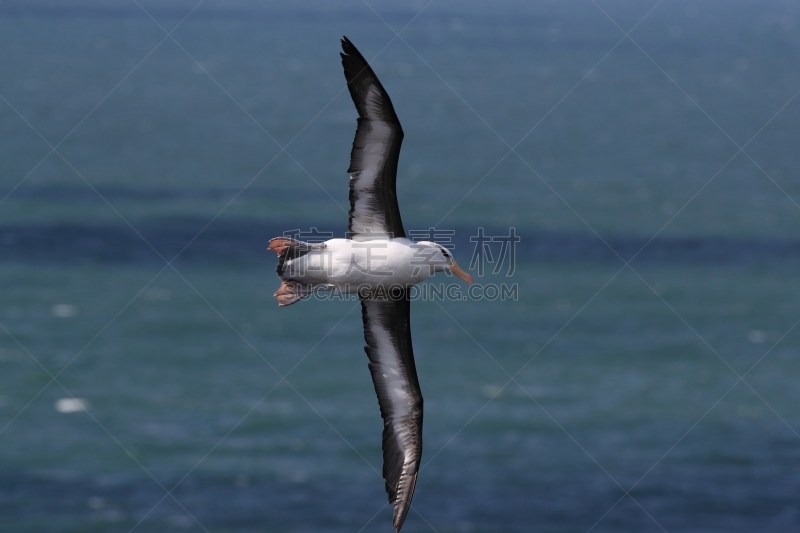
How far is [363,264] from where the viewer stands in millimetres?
18578

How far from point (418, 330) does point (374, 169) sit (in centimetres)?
3885

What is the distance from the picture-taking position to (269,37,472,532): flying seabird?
18562 mm

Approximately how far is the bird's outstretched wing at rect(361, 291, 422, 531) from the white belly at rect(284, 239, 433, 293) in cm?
146

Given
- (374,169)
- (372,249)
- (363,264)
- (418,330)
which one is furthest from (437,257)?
(418,330)

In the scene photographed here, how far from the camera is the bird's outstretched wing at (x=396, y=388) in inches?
797

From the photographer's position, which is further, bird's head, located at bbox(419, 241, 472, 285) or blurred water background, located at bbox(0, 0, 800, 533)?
blurred water background, located at bbox(0, 0, 800, 533)

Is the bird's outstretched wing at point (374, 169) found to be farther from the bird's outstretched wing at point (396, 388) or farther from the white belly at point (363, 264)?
the bird's outstretched wing at point (396, 388)

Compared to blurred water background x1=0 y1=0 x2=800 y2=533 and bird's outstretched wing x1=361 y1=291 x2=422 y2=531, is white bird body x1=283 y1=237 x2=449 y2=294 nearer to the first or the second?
bird's outstretched wing x1=361 y1=291 x2=422 y2=531

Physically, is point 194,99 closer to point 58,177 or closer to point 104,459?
point 58,177

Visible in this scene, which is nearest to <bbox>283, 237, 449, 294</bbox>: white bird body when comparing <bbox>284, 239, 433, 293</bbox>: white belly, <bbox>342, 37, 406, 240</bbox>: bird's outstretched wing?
<bbox>284, 239, 433, 293</bbox>: white belly

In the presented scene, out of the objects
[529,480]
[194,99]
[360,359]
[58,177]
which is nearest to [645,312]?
[360,359]

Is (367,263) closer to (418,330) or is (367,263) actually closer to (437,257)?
(437,257)

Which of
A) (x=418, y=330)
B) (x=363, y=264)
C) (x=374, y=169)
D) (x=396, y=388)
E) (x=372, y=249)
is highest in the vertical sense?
(x=418, y=330)

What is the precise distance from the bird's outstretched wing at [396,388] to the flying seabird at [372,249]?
2cm
